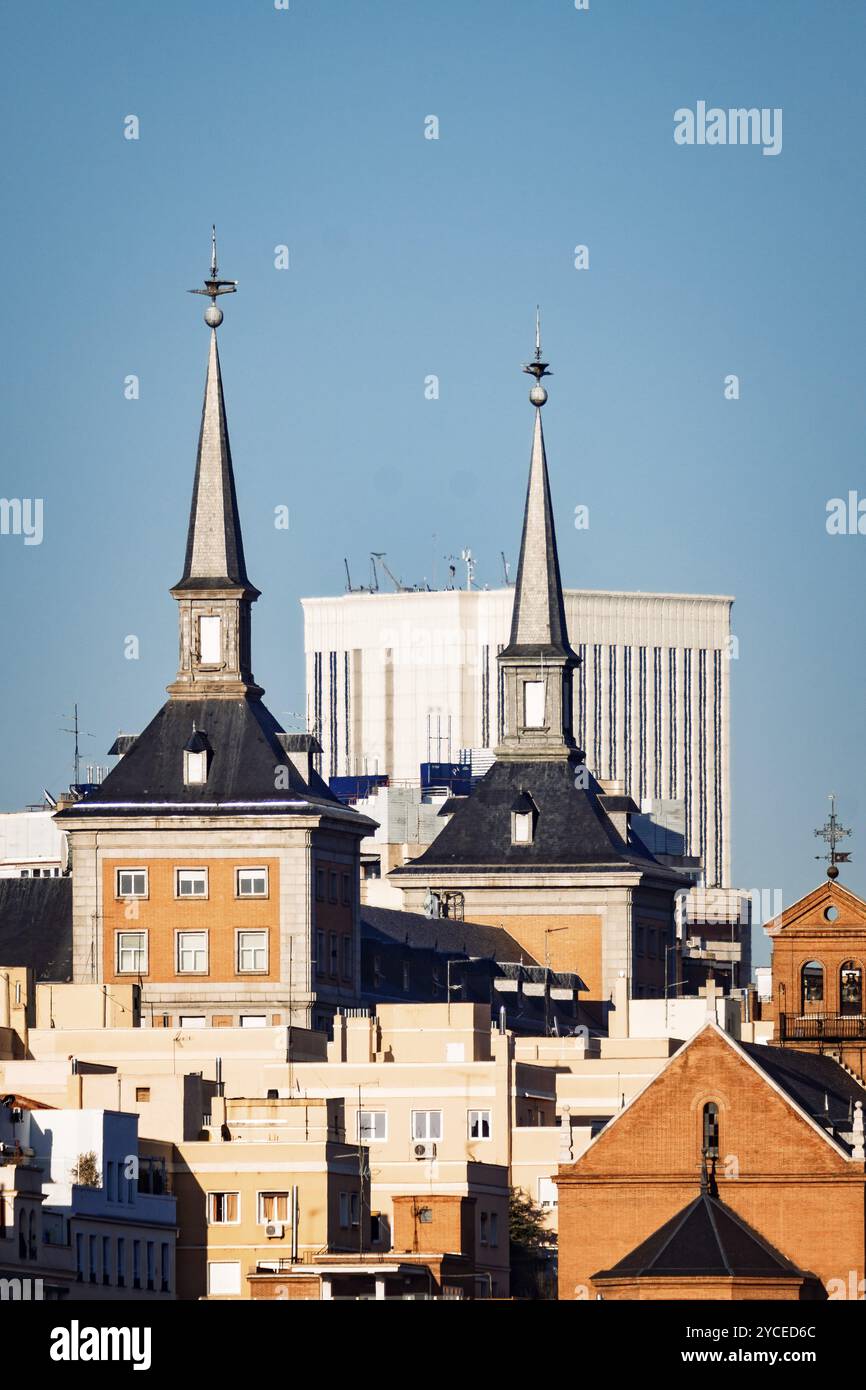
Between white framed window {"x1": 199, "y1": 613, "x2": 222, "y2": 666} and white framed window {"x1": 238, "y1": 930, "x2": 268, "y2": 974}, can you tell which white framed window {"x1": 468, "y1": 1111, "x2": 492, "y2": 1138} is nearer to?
white framed window {"x1": 238, "y1": 930, "x2": 268, "y2": 974}

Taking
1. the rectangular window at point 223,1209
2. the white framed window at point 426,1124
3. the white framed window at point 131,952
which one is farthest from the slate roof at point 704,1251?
the white framed window at point 131,952

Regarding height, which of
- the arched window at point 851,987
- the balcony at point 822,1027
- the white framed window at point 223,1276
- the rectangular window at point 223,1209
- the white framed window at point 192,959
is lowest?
the white framed window at point 223,1276

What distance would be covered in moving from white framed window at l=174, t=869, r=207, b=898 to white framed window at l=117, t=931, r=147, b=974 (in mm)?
2276

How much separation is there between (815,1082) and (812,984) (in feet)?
42.2

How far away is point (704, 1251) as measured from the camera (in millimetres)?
138500

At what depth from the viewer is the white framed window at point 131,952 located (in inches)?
7544

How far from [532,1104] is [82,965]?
24.4 meters

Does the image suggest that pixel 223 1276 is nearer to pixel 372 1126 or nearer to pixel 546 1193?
pixel 372 1126

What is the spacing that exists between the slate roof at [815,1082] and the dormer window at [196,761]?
39.8 metres

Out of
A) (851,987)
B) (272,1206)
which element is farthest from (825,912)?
(272,1206)

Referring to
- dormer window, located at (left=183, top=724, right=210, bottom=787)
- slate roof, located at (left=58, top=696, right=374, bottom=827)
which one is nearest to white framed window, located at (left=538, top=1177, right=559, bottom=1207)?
slate roof, located at (left=58, top=696, right=374, bottom=827)

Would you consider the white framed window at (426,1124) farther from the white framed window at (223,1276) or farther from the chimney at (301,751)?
the chimney at (301,751)
